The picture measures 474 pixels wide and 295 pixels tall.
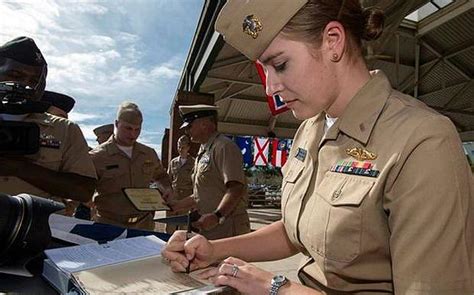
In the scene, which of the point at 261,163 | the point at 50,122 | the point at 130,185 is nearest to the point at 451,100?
the point at 261,163

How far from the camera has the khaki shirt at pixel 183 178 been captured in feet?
16.2

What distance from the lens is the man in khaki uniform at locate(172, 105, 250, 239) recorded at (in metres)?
2.61

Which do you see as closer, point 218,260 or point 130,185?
point 218,260

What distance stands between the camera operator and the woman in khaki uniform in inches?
33.8

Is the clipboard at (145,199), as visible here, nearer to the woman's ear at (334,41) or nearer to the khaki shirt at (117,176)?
the khaki shirt at (117,176)

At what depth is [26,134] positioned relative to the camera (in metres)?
1.12

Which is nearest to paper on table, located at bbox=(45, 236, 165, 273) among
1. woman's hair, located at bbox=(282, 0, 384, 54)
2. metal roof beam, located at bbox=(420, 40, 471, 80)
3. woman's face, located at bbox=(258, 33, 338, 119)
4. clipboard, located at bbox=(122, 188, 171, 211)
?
woman's face, located at bbox=(258, 33, 338, 119)

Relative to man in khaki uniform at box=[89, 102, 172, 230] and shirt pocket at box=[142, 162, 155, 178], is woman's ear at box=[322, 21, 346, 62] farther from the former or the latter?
shirt pocket at box=[142, 162, 155, 178]

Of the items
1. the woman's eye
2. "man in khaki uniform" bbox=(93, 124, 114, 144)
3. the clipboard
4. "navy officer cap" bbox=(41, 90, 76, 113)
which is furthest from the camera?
"man in khaki uniform" bbox=(93, 124, 114, 144)

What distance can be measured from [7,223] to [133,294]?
0.29 metres

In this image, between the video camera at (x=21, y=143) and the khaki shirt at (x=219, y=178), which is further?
the khaki shirt at (x=219, y=178)

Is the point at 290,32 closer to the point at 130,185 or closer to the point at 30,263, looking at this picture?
the point at 30,263

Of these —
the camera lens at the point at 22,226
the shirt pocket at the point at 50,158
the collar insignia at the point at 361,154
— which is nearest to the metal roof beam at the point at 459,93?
the shirt pocket at the point at 50,158

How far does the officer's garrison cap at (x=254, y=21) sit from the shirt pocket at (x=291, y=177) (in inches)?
12.0
